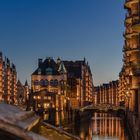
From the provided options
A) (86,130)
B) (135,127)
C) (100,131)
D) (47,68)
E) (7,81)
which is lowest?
(100,131)

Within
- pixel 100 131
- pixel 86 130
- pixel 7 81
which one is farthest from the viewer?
pixel 7 81

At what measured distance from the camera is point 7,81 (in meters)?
130

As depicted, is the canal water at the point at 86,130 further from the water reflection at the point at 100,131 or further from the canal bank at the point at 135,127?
the canal bank at the point at 135,127

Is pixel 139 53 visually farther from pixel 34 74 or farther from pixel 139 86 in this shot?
pixel 34 74

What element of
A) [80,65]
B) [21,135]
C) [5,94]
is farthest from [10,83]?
[21,135]

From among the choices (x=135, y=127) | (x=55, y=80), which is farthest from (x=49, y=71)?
(x=135, y=127)

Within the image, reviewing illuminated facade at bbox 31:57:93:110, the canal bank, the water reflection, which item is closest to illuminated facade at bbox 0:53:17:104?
illuminated facade at bbox 31:57:93:110

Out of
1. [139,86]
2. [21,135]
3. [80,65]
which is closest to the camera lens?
[21,135]

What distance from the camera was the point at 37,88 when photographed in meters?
133

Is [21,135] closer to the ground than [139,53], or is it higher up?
closer to the ground

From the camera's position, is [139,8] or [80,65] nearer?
[139,8]

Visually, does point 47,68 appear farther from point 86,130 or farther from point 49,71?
point 86,130

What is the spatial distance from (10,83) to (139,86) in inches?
3648

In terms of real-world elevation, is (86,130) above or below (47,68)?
below
